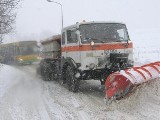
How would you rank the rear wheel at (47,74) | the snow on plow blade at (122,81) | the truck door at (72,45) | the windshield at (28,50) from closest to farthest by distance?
the snow on plow blade at (122,81)
the truck door at (72,45)
the rear wheel at (47,74)
the windshield at (28,50)

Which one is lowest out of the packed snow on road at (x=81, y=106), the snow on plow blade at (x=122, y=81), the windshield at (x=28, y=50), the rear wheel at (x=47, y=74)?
the packed snow on road at (x=81, y=106)

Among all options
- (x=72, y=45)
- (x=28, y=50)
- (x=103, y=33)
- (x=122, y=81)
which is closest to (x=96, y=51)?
(x=103, y=33)

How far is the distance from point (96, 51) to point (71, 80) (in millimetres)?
1709

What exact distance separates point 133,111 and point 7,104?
4.02 meters

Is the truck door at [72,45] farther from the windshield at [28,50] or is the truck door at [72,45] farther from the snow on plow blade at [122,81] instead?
the windshield at [28,50]

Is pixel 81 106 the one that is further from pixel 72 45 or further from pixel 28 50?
pixel 28 50

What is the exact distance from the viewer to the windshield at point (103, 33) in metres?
11.1

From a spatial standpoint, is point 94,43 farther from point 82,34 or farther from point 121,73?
point 121,73

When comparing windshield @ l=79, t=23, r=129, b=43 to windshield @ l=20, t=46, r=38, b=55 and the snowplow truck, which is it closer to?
the snowplow truck

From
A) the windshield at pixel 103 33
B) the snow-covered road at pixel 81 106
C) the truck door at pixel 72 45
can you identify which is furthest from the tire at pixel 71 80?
the windshield at pixel 103 33

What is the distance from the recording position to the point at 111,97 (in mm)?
9062

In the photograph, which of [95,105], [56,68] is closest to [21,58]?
[56,68]

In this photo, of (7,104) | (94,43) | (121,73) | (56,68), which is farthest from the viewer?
(56,68)

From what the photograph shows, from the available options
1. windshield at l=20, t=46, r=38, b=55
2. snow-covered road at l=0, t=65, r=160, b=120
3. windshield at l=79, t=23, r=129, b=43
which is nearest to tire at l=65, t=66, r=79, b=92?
snow-covered road at l=0, t=65, r=160, b=120
